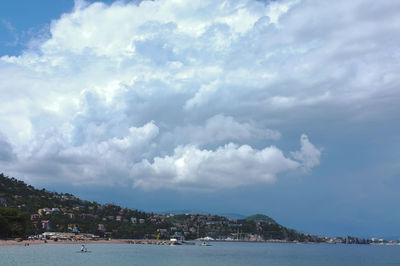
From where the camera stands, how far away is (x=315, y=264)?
109 metres

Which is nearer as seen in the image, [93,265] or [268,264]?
[93,265]

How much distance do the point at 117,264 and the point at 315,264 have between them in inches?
2050

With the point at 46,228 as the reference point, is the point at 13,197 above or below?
above

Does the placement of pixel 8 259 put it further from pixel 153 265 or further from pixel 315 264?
pixel 315 264

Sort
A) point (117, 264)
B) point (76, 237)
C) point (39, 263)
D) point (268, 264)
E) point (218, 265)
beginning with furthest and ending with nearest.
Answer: point (76, 237), point (268, 264), point (218, 265), point (117, 264), point (39, 263)

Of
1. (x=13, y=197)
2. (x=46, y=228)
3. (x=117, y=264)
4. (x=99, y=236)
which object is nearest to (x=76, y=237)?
(x=46, y=228)

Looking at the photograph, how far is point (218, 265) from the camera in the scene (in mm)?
93438

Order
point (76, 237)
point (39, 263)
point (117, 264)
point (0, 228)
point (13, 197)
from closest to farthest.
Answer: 1. point (39, 263)
2. point (117, 264)
3. point (0, 228)
4. point (76, 237)
5. point (13, 197)

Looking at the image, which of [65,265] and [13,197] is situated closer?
[65,265]

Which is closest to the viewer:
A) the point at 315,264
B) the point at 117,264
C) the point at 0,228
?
the point at 117,264

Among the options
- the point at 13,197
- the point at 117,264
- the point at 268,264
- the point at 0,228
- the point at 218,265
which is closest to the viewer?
the point at 117,264

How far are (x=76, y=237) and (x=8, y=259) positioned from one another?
9151cm

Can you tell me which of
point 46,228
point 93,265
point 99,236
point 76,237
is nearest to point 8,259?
point 93,265

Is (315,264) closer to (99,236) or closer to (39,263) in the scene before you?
(39,263)
